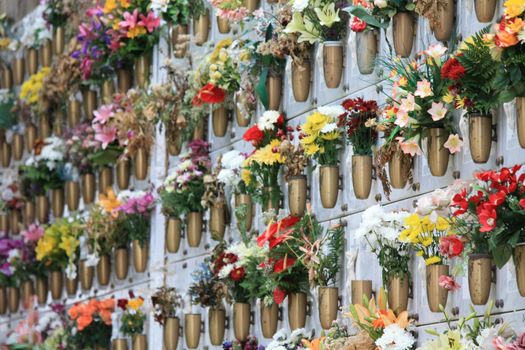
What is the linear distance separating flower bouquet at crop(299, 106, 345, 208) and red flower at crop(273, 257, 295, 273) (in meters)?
0.53

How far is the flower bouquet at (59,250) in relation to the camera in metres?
16.5

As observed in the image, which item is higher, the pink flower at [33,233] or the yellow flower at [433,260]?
the pink flower at [33,233]

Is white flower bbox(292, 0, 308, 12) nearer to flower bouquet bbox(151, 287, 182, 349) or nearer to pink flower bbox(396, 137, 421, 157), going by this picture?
pink flower bbox(396, 137, 421, 157)

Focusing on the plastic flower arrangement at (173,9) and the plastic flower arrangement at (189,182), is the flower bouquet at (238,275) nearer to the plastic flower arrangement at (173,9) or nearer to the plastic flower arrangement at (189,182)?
the plastic flower arrangement at (189,182)

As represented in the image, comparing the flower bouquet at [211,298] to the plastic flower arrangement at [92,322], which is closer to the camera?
the flower bouquet at [211,298]

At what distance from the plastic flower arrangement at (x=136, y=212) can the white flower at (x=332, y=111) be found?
3.89 metres


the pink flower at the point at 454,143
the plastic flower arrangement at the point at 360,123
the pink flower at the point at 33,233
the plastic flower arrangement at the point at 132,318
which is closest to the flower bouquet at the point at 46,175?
the pink flower at the point at 33,233

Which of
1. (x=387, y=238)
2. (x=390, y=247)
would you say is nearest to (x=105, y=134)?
(x=390, y=247)

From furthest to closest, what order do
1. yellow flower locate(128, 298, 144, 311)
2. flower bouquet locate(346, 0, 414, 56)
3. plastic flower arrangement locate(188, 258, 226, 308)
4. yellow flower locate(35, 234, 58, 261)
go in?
yellow flower locate(35, 234, 58, 261) < yellow flower locate(128, 298, 144, 311) < plastic flower arrangement locate(188, 258, 226, 308) < flower bouquet locate(346, 0, 414, 56)

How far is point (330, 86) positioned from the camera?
1209 centimetres

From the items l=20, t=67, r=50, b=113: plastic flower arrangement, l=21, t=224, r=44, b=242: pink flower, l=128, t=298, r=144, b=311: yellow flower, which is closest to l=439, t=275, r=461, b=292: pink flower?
l=128, t=298, r=144, b=311: yellow flower

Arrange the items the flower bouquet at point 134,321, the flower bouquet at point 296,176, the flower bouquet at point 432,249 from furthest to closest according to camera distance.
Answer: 1. the flower bouquet at point 134,321
2. the flower bouquet at point 296,176
3. the flower bouquet at point 432,249

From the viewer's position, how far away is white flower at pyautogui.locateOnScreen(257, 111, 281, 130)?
495 inches

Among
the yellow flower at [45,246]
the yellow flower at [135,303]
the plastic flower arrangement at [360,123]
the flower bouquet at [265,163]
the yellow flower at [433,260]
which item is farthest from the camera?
the yellow flower at [45,246]
